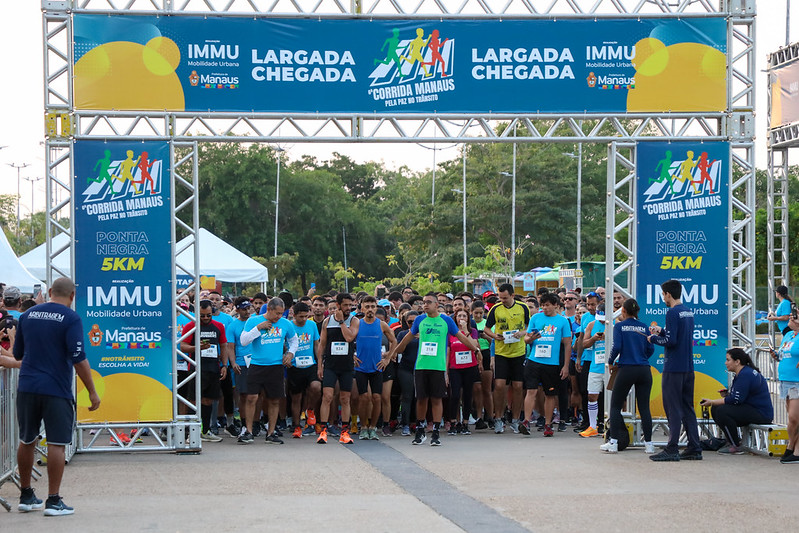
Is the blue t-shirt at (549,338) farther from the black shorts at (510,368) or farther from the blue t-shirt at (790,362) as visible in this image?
the blue t-shirt at (790,362)

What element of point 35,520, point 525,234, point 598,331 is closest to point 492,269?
point 525,234

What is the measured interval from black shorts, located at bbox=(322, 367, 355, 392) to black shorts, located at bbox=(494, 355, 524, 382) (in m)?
2.28

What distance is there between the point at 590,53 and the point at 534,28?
0.77 metres

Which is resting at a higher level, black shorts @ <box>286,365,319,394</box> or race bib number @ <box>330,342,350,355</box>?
race bib number @ <box>330,342,350,355</box>

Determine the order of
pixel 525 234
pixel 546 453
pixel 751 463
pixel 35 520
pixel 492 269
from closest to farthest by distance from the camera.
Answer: pixel 35 520, pixel 751 463, pixel 546 453, pixel 492 269, pixel 525 234

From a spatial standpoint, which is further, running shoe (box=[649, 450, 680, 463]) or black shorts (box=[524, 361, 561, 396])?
black shorts (box=[524, 361, 561, 396])

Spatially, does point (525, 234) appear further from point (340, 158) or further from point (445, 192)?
point (340, 158)

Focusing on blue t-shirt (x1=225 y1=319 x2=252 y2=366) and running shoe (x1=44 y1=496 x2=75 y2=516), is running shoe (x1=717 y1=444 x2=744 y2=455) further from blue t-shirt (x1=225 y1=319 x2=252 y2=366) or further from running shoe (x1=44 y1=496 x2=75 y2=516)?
running shoe (x1=44 y1=496 x2=75 y2=516)

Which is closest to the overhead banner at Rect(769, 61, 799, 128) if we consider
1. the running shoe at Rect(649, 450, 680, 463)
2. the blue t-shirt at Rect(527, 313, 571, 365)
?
the blue t-shirt at Rect(527, 313, 571, 365)

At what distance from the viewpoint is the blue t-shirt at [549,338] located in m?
14.6

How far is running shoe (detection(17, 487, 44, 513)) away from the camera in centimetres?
862

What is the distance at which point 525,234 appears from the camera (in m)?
65.4

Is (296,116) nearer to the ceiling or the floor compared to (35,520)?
nearer to the ceiling

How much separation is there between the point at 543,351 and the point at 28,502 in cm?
786
